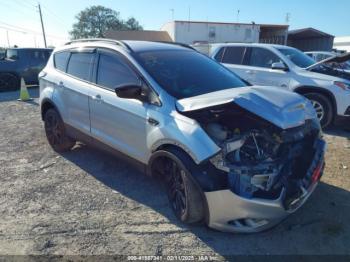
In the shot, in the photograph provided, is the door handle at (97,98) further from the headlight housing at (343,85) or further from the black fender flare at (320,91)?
the headlight housing at (343,85)

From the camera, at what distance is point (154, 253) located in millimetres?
2889

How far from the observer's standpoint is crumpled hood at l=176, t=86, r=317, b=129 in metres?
2.89

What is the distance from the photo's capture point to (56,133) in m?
5.30

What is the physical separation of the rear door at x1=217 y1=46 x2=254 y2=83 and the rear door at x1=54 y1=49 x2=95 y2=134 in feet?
14.6

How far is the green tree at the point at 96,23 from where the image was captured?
6744 cm

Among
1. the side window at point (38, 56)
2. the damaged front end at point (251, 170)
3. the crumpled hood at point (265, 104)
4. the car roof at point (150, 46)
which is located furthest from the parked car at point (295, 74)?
the side window at point (38, 56)

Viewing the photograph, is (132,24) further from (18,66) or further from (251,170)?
(251,170)

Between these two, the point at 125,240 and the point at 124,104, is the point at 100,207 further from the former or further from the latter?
the point at 124,104

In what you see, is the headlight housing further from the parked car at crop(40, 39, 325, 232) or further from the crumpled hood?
the crumpled hood

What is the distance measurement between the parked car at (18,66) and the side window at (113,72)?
11426 millimetres

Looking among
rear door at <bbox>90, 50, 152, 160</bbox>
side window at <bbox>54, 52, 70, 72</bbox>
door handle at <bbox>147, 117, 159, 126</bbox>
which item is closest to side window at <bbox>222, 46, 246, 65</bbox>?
side window at <bbox>54, 52, 70, 72</bbox>

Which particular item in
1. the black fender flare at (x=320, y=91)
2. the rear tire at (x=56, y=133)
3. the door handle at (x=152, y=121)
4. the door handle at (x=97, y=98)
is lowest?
the rear tire at (x=56, y=133)

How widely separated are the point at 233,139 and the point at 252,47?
19.0 feet

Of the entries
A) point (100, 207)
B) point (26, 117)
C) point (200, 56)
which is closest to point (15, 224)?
point (100, 207)
